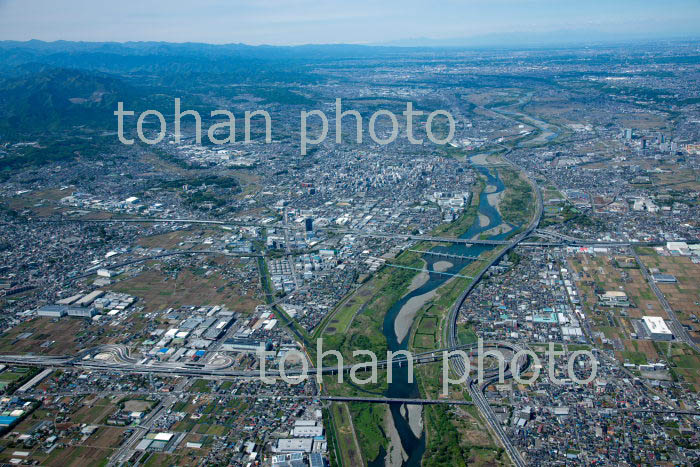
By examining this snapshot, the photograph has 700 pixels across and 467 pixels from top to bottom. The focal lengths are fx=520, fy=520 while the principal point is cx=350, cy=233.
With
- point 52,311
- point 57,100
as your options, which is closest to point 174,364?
point 52,311

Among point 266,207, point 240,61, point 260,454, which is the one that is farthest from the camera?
point 240,61

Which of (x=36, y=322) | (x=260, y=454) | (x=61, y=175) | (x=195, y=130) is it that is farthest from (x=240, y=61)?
(x=260, y=454)

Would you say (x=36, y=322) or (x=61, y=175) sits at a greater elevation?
(x=61, y=175)

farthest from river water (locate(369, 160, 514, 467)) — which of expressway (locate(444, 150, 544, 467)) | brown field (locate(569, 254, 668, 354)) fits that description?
brown field (locate(569, 254, 668, 354))

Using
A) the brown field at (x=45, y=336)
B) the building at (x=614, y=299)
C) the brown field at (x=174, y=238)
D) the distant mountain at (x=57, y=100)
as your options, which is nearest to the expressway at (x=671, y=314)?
the building at (x=614, y=299)

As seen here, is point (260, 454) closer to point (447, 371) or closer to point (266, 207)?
point (447, 371)

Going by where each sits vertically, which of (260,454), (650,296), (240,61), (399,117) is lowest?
(260,454)

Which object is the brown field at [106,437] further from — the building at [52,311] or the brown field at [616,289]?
the brown field at [616,289]
